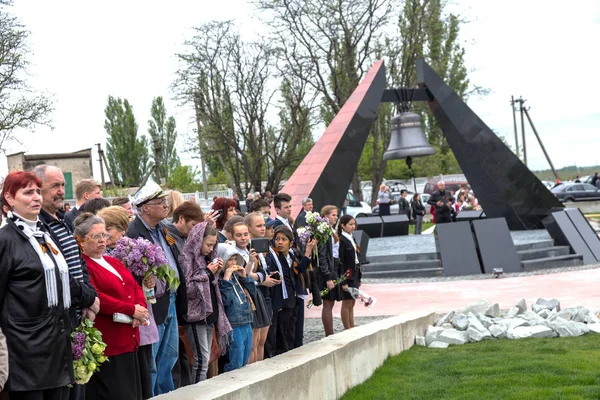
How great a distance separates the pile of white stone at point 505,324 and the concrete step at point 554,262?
6.87 m

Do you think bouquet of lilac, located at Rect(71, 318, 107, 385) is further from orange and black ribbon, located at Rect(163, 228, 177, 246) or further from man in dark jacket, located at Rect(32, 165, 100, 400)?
orange and black ribbon, located at Rect(163, 228, 177, 246)

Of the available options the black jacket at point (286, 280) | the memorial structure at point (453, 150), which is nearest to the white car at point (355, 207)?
the memorial structure at point (453, 150)

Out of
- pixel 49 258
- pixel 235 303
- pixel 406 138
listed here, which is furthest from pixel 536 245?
pixel 49 258

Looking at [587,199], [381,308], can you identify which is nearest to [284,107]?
[587,199]

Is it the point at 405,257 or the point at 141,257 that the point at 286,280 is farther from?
the point at 405,257

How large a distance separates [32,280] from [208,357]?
2475 millimetres

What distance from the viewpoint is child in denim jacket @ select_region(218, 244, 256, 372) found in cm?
685

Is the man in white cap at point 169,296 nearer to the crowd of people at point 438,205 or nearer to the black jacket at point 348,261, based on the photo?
the black jacket at point 348,261

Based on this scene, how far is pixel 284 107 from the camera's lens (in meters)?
37.3

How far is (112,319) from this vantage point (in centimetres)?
509

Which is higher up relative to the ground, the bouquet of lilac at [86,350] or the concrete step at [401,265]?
the bouquet of lilac at [86,350]

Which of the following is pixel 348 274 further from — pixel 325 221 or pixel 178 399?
pixel 178 399

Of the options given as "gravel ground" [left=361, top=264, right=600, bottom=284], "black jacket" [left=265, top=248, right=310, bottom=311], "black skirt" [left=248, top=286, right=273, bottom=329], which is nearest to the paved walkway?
"gravel ground" [left=361, top=264, right=600, bottom=284]

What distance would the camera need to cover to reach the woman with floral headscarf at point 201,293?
6305 millimetres
